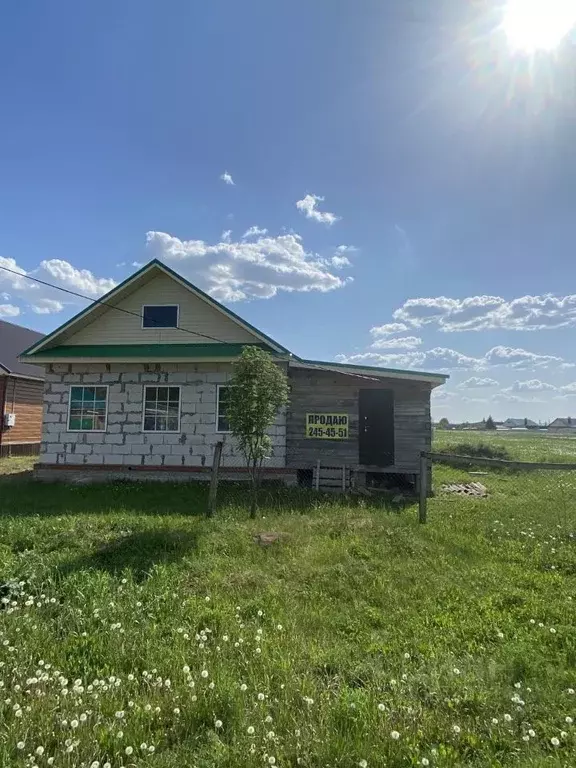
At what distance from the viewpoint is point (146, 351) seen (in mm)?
15328

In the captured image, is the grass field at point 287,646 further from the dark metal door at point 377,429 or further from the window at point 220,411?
the window at point 220,411

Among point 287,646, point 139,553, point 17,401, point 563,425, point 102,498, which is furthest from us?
point 563,425

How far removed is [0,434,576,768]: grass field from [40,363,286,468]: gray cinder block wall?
5.83 m

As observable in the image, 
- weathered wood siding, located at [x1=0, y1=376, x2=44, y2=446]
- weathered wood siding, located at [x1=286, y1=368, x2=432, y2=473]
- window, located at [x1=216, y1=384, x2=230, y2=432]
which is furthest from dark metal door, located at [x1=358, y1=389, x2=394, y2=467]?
weathered wood siding, located at [x1=0, y1=376, x2=44, y2=446]

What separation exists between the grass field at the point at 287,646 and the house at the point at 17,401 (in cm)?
1494

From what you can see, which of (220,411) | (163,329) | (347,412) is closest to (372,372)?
(347,412)

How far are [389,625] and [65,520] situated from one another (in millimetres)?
6890

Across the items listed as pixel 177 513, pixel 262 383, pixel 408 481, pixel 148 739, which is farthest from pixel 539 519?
pixel 148 739

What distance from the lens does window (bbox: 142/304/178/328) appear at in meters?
16.1

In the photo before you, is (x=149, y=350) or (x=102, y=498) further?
(x=149, y=350)

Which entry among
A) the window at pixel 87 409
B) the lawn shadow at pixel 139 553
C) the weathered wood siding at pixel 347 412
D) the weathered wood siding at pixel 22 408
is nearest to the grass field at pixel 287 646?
the lawn shadow at pixel 139 553

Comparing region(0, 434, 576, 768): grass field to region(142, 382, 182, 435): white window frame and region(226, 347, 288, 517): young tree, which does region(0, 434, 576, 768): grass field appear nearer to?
region(226, 347, 288, 517): young tree

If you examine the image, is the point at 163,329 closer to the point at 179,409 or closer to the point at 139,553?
the point at 179,409

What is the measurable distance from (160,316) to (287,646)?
43.1 feet
